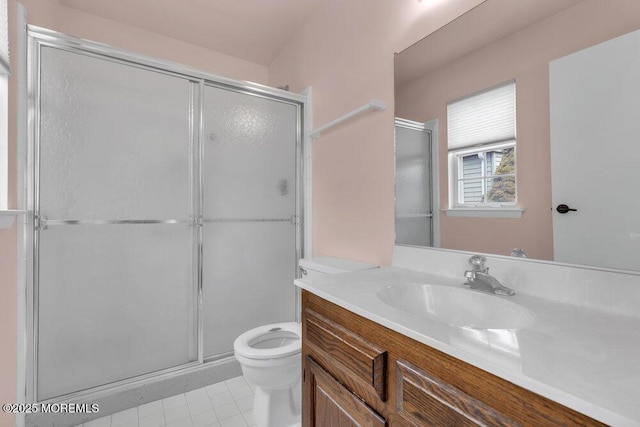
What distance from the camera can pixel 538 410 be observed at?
0.46 metres

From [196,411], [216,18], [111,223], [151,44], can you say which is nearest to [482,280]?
[196,411]

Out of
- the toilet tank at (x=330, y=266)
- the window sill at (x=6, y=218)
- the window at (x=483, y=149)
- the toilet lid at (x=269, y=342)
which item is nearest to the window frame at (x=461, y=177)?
the window at (x=483, y=149)

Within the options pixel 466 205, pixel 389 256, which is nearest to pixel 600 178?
pixel 466 205

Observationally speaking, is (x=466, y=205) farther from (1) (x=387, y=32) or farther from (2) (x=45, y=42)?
(2) (x=45, y=42)

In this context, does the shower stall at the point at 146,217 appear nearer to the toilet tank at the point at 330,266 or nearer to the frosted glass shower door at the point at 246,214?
the frosted glass shower door at the point at 246,214

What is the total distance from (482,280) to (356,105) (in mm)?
1201

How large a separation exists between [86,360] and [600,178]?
2.38 metres

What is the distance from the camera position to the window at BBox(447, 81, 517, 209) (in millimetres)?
1028

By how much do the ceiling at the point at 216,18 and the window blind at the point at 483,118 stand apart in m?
1.47

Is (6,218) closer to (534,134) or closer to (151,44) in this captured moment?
(151,44)

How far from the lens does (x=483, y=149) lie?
1.12m

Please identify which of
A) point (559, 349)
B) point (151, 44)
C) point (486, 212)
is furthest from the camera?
point (151, 44)

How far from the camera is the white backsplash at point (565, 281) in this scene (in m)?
0.77

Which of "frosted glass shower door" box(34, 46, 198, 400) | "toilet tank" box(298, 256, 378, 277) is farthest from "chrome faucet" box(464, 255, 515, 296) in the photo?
"frosted glass shower door" box(34, 46, 198, 400)
